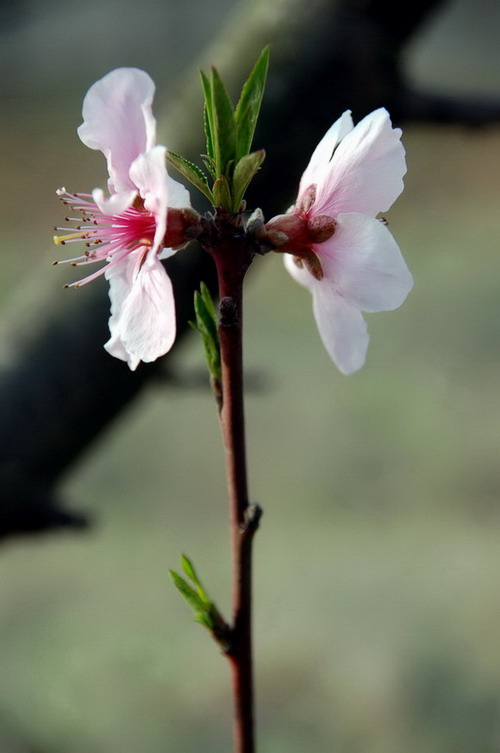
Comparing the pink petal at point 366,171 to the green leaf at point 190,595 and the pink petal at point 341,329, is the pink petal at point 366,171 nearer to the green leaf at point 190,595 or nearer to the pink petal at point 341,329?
the pink petal at point 341,329

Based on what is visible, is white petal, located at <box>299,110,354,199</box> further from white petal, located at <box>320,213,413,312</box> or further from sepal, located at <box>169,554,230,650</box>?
sepal, located at <box>169,554,230,650</box>

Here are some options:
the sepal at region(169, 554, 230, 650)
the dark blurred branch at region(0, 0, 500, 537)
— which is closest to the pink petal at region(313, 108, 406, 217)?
the sepal at region(169, 554, 230, 650)

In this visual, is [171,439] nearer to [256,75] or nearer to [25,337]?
[25,337]

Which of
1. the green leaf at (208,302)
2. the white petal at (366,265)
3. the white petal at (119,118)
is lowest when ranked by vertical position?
the white petal at (366,265)

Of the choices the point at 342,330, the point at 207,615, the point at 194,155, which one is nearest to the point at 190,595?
the point at 207,615

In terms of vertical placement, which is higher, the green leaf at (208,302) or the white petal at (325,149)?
the white petal at (325,149)

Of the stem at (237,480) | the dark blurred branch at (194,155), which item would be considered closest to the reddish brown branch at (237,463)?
the stem at (237,480)

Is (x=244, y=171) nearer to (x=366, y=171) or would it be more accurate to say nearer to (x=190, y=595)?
(x=366, y=171)
